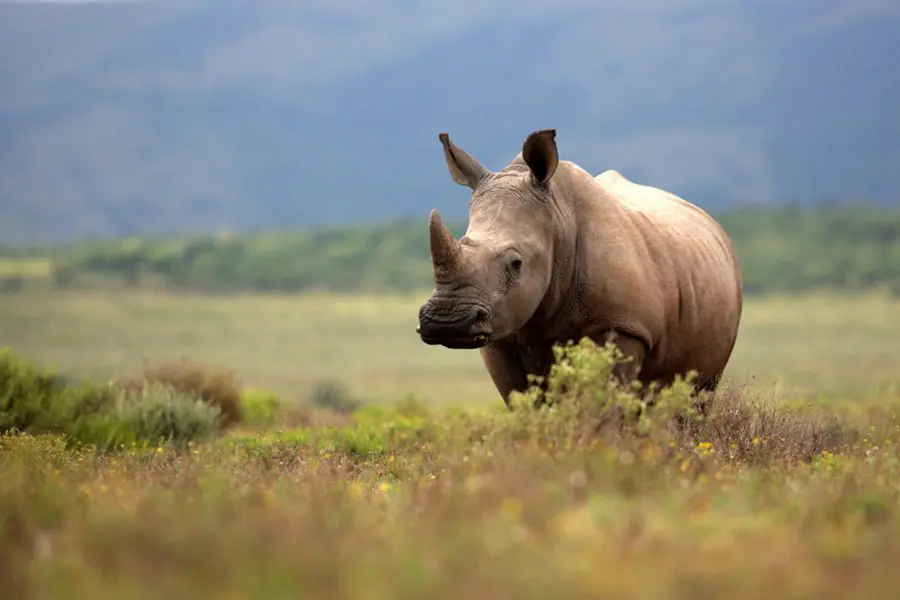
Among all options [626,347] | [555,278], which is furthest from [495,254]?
[626,347]

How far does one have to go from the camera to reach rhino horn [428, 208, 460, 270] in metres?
7.36

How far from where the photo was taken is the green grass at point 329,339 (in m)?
40.7

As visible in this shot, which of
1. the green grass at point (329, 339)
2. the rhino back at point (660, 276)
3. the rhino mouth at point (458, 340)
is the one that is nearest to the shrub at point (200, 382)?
the rhino back at point (660, 276)

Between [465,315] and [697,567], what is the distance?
10.8ft

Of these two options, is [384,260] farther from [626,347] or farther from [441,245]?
[441,245]

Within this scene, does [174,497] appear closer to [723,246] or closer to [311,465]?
[311,465]

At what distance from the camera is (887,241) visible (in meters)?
79.9

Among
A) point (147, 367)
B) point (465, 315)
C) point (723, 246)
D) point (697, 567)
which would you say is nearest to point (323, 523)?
point (697, 567)

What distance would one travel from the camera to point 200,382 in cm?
Result: 1667

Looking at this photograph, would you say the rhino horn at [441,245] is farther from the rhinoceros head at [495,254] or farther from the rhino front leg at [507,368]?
the rhino front leg at [507,368]

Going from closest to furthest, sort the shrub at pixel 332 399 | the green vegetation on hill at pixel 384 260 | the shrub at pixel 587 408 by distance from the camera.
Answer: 1. the shrub at pixel 587 408
2. the shrub at pixel 332 399
3. the green vegetation on hill at pixel 384 260

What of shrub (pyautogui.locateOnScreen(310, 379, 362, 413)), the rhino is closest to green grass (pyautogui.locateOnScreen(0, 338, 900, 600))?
the rhino

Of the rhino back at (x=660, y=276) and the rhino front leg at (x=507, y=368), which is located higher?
the rhino back at (x=660, y=276)

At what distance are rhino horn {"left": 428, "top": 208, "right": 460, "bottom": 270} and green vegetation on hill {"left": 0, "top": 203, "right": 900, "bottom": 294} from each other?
62.0 metres
